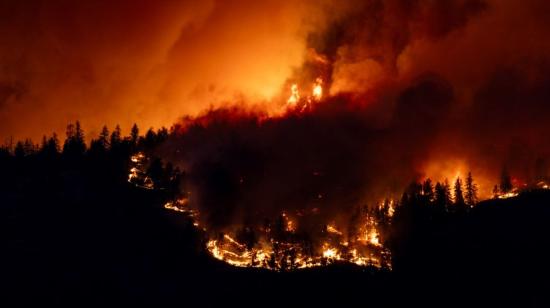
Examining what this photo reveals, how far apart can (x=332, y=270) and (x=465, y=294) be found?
4324cm

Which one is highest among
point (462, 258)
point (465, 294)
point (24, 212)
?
point (24, 212)

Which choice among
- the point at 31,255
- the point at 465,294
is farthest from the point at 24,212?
the point at 465,294

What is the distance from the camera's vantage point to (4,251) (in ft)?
549

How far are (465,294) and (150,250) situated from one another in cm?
8523

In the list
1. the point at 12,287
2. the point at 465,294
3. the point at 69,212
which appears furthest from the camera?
the point at 69,212

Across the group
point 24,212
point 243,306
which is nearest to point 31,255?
point 24,212

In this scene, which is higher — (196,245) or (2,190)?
(2,190)

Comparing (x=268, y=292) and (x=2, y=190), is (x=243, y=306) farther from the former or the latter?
(x=2, y=190)

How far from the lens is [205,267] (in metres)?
184

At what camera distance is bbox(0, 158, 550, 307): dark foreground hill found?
525ft

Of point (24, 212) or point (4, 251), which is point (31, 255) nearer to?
point (4, 251)

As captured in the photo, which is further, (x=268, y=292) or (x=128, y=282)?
(x=268, y=292)

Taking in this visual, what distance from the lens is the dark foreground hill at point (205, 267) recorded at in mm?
159875

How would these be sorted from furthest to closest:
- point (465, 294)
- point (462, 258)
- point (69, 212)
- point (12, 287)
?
point (69, 212), point (462, 258), point (465, 294), point (12, 287)
